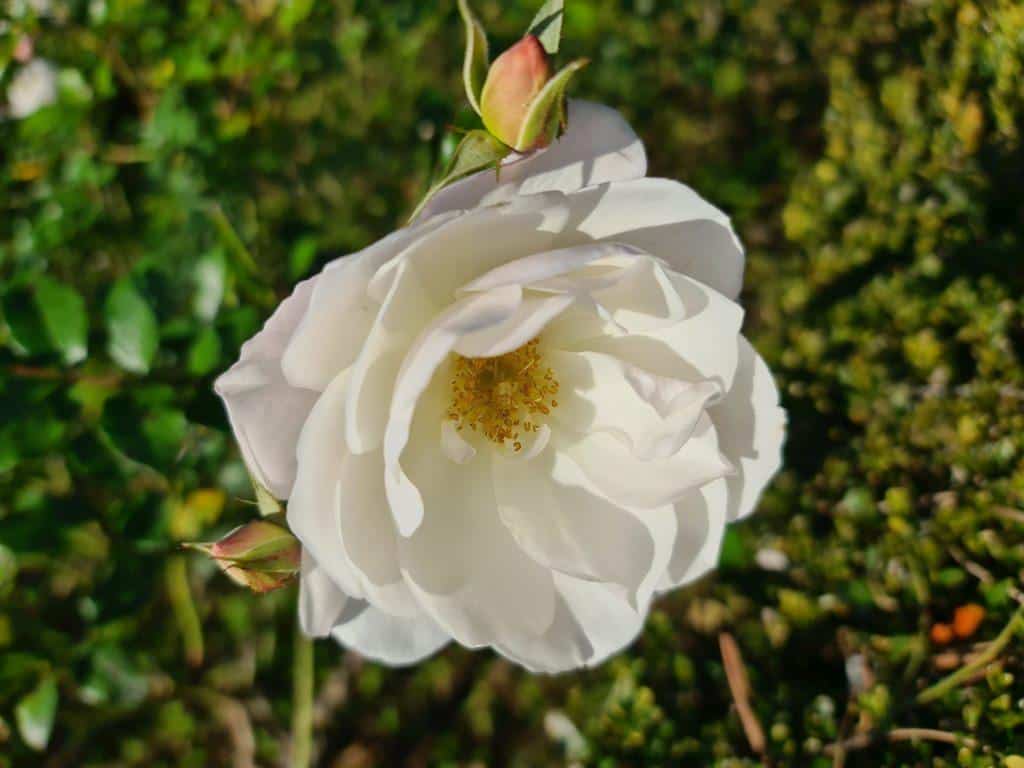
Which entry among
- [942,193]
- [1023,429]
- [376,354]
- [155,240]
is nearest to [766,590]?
[1023,429]

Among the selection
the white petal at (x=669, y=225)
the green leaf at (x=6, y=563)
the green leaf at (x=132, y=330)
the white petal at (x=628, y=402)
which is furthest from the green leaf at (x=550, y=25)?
the green leaf at (x=6, y=563)

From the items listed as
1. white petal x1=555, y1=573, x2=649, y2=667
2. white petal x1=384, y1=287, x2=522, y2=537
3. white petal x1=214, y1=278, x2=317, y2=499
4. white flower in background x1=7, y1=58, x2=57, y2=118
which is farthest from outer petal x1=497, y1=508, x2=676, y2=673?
white flower in background x1=7, y1=58, x2=57, y2=118

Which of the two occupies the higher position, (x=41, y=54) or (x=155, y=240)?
(x=41, y=54)

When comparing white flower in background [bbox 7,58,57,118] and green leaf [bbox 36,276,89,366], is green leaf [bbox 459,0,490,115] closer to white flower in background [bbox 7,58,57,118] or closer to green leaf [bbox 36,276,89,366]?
green leaf [bbox 36,276,89,366]

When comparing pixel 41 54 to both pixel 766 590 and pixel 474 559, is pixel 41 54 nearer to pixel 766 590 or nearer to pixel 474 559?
pixel 474 559

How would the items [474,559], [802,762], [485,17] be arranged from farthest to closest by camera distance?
[485,17]
[802,762]
[474,559]

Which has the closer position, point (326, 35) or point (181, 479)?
point (181, 479)
